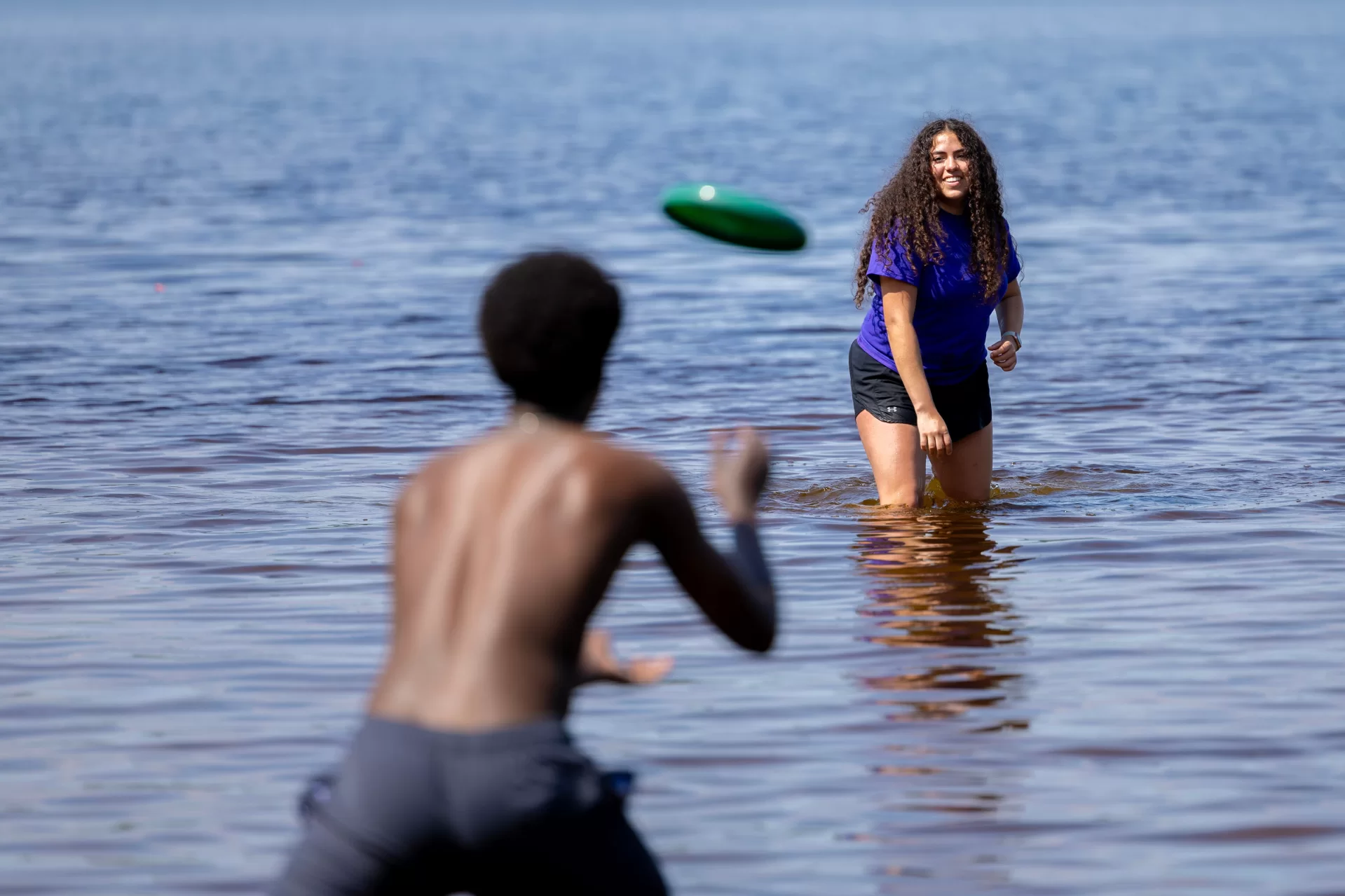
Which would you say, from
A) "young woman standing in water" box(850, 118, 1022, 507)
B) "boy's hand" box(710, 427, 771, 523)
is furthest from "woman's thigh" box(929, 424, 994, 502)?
"boy's hand" box(710, 427, 771, 523)

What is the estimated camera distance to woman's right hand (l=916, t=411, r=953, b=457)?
853cm

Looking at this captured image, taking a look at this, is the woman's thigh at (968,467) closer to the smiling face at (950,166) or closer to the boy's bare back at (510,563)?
the smiling face at (950,166)

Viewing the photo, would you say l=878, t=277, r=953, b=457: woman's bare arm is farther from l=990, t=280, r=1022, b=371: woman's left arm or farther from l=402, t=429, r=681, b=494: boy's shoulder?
l=402, t=429, r=681, b=494: boy's shoulder

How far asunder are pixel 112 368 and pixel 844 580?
26.4 ft

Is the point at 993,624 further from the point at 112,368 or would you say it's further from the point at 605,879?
the point at 112,368

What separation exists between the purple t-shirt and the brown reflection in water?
77 cm

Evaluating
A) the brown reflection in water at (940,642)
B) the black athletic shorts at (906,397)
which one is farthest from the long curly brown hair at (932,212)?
the brown reflection in water at (940,642)

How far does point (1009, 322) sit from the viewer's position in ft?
28.9

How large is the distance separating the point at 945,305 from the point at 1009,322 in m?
0.37

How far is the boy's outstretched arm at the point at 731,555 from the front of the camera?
360 cm

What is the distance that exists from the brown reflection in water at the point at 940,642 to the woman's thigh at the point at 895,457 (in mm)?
157

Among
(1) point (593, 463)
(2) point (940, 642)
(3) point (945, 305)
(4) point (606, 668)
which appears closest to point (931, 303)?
(3) point (945, 305)

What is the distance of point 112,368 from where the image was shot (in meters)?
14.9

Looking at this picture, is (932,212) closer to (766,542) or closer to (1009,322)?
(1009,322)
